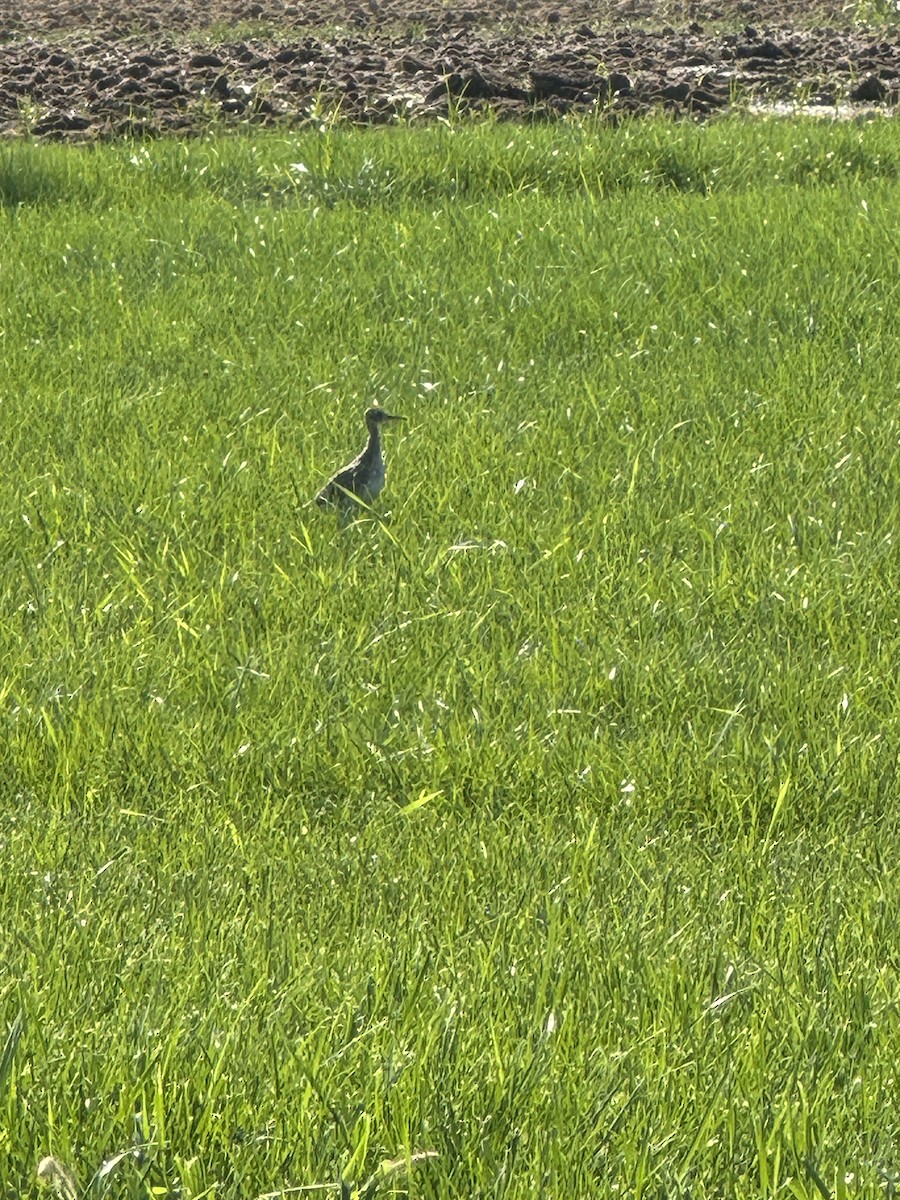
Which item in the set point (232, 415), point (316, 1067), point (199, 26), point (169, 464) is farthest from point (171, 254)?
point (199, 26)

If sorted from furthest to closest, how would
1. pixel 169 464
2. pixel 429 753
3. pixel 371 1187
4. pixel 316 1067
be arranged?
→ pixel 169 464, pixel 429 753, pixel 316 1067, pixel 371 1187

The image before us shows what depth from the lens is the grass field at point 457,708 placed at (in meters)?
2.90

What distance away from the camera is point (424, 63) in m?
13.4

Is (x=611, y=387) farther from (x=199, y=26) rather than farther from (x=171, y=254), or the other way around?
(x=199, y=26)

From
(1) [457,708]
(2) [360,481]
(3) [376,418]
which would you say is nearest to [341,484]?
(2) [360,481]

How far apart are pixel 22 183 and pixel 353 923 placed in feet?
25.2

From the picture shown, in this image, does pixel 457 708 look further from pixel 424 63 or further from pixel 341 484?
pixel 424 63

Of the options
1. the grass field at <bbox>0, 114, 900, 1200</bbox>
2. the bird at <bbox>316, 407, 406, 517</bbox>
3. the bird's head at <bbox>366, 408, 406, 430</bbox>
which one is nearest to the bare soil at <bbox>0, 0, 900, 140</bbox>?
the grass field at <bbox>0, 114, 900, 1200</bbox>

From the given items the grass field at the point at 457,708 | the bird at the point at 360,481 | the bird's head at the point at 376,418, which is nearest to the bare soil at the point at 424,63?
the grass field at the point at 457,708

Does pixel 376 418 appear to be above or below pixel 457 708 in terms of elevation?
above

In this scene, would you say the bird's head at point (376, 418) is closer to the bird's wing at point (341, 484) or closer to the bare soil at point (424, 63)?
the bird's wing at point (341, 484)

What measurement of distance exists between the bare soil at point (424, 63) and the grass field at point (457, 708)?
10.4ft

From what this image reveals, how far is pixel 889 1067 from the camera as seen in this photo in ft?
10.1

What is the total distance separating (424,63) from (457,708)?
384 inches
